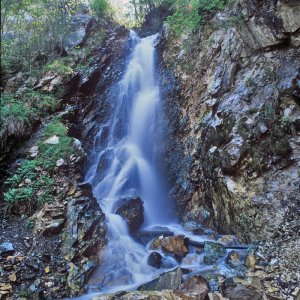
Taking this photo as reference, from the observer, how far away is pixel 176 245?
6.66m

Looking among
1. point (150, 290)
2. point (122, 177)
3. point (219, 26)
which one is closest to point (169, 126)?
point (122, 177)

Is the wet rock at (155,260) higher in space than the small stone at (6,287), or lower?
lower

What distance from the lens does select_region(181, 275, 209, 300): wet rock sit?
4.71m

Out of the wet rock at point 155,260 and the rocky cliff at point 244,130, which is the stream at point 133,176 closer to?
the wet rock at point 155,260

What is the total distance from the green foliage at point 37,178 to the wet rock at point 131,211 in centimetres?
196

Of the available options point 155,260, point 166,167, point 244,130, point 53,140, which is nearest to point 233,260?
point 155,260

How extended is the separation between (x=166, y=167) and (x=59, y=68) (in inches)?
240

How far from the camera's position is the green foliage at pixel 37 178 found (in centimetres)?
713

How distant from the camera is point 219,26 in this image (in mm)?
10102

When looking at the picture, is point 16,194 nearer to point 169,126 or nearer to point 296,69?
point 169,126

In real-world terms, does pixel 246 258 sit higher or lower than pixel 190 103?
lower

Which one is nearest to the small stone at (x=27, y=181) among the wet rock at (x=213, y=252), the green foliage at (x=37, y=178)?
the green foliage at (x=37, y=178)

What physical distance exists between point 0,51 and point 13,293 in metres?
9.34

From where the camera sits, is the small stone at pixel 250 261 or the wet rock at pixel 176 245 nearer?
the small stone at pixel 250 261
